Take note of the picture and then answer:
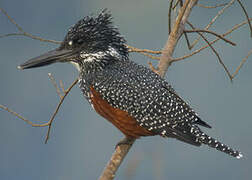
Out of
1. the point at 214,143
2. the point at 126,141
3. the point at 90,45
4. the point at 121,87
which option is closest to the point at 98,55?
the point at 90,45

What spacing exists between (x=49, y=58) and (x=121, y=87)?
2.95 ft

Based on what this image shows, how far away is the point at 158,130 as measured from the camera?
5.26 m

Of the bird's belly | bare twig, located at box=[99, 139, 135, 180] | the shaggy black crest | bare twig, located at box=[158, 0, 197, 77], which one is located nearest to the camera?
the bird's belly

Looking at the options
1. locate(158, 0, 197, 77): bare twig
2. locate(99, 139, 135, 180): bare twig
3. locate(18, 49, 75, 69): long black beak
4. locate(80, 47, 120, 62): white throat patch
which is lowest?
locate(99, 139, 135, 180): bare twig

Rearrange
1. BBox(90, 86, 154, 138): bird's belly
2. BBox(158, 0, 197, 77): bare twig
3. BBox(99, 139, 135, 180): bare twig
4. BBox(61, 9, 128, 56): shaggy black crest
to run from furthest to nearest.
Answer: BBox(158, 0, 197, 77): bare twig
BBox(61, 9, 128, 56): shaggy black crest
BBox(99, 139, 135, 180): bare twig
BBox(90, 86, 154, 138): bird's belly

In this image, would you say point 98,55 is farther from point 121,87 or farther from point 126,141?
point 126,141

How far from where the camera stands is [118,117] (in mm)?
5238

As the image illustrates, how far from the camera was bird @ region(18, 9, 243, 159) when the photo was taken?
5250mm

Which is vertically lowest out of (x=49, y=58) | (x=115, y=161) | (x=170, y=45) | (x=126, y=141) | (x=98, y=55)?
(x=115, y=161)

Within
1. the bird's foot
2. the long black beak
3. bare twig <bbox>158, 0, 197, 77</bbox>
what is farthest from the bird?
bare twig <bbox>158, 0, 197, 77</bbox>

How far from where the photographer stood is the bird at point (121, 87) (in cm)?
525

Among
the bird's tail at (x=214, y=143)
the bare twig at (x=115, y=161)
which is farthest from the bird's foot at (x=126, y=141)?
the bird's tail at (x=214, y=143)

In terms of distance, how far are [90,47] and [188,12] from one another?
4.64ft

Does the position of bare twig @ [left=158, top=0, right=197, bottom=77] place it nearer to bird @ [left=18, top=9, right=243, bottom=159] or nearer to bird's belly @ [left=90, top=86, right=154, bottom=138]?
bird @ [left=18, top=9, right=243, bottom=159]
